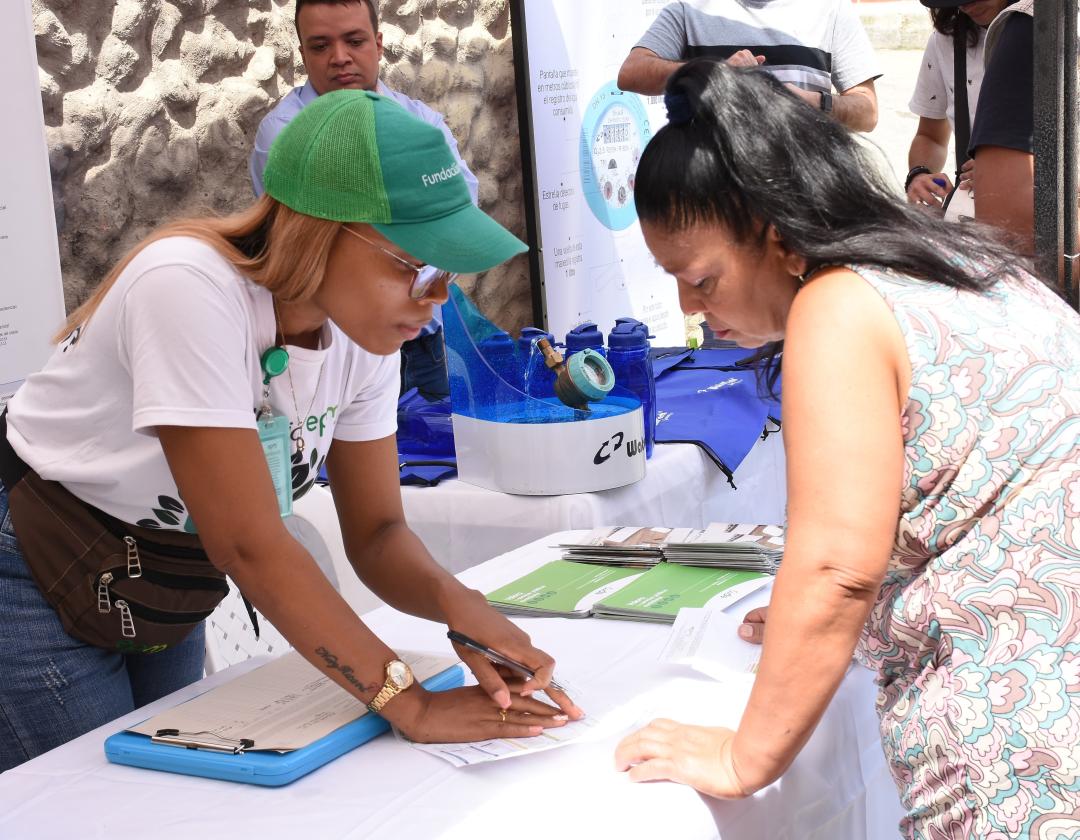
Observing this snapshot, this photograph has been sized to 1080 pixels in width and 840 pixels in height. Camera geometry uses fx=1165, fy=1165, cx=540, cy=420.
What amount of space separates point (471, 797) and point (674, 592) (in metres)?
0.66

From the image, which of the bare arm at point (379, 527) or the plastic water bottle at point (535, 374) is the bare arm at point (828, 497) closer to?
the bare arm at point (379, 527)

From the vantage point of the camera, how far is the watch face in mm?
1304

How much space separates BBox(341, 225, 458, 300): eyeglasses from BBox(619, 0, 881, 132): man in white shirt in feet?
8.69

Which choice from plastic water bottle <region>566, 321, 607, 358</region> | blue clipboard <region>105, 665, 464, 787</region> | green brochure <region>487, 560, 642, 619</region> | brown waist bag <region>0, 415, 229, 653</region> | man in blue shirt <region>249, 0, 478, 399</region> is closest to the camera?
blue clipboard <region>105, 665, 464, 787</region>

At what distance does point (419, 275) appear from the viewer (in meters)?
1.36

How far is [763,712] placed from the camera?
3.68 feet

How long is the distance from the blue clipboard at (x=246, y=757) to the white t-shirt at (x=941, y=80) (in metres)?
2.70

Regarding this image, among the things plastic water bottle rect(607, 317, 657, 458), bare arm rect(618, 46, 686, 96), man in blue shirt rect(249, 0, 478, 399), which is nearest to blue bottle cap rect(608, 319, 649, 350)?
plastic water bottle rect(607, 317, 657, 458)

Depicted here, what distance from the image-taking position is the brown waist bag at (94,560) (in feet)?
4.78

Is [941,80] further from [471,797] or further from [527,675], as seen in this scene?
[471,797]

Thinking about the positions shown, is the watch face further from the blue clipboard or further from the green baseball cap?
the green baseball cap

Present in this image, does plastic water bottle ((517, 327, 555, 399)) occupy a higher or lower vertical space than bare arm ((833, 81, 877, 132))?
lower

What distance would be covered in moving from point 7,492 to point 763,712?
1.00 m

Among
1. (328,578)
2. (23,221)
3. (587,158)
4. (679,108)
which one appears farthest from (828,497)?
(587,158)
